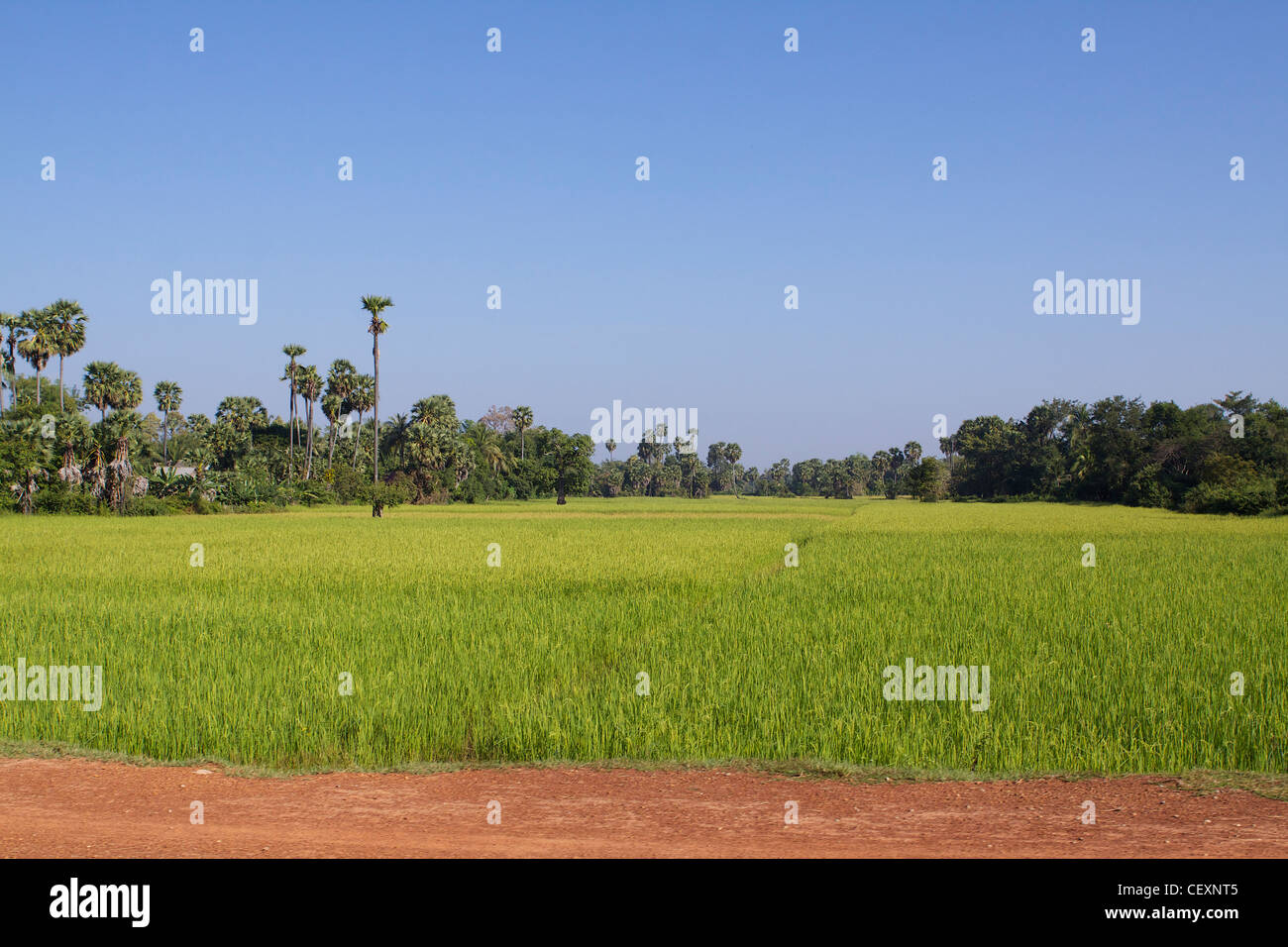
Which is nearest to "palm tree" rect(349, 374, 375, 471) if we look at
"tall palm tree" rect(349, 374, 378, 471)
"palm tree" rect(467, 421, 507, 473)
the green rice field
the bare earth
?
"tall palm tree" rect(349, 374, 378, 471)

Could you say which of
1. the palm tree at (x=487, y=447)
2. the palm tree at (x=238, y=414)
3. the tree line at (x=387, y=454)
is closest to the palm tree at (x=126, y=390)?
the tree line at (x=387, y=454)

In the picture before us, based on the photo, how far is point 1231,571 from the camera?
21.5m

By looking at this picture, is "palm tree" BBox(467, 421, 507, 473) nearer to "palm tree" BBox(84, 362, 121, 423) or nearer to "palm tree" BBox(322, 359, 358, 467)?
"palm tree" BBox(322, 359, 358, 467)

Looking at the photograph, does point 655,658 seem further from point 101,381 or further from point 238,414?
point 238,414

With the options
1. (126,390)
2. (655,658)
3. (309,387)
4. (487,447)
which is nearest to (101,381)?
(126,390)

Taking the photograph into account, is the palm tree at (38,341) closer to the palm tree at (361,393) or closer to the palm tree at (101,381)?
the palm tree at (101,381)

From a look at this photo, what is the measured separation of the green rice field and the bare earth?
22.6 inches

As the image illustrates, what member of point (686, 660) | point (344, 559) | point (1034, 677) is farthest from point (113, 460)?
point (1034, 677)

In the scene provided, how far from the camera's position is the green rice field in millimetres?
8523

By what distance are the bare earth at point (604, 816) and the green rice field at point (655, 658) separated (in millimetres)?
574

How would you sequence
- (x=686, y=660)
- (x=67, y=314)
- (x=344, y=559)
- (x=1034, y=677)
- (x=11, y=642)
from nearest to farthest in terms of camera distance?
(x=1034, y=677)
(x=686, y=660)
(x=11, y=642)
(x=344, y=559)
(x=67, y=314)

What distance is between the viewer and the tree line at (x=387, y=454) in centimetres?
5419
